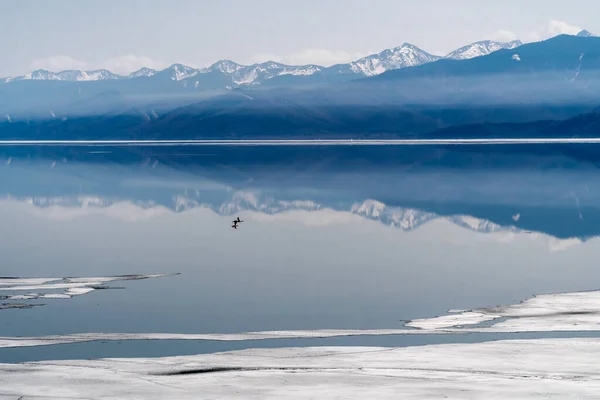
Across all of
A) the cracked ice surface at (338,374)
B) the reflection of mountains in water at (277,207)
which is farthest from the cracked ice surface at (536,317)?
the reflection of mountains in water at (277,207)

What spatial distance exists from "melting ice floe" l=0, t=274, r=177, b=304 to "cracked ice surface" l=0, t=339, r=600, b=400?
7.75m

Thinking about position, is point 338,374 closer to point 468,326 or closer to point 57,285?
point 468,326

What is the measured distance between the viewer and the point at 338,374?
14.9 meters

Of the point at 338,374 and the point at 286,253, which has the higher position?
the point at 338,374

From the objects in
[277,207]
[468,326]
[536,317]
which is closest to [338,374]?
[468,326]

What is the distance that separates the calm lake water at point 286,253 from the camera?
2078cm

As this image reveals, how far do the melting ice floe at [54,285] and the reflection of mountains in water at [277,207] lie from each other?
1574 centimetres

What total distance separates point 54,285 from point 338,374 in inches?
491

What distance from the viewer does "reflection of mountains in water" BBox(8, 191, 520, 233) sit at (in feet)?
134

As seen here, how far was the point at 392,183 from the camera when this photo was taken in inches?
2680

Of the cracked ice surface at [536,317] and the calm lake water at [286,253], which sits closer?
the cracked ice surface at [536,317]

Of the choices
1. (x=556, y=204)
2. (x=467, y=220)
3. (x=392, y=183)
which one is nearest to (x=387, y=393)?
(x=467, y=220)

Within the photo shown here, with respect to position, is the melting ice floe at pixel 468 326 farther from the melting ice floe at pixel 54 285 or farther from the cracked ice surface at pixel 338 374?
the melting ice floe at pixel 54 285

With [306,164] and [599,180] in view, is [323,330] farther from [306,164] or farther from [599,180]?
[306,164]
